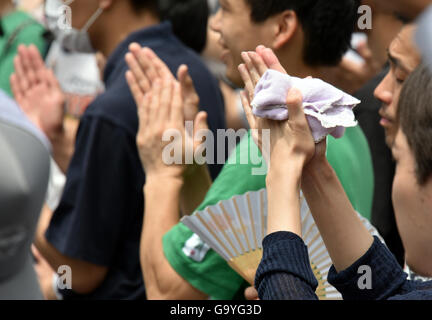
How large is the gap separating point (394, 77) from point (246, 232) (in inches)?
16.7

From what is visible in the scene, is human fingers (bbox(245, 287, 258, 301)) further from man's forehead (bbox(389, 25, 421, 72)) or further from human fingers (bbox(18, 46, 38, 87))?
human fingers (bbox(18, 46, 38, 87))

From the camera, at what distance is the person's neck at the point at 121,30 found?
8.85ft

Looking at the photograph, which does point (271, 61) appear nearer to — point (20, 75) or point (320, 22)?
point (320, 22)

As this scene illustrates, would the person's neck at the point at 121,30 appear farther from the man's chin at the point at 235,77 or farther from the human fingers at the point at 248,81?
the human fingers at the point at 248,81

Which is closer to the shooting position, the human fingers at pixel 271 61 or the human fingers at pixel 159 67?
the human fingers at pixel 271 61

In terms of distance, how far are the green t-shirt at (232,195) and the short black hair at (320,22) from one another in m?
0.17

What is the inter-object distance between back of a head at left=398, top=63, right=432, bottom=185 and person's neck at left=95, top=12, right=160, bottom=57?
1.38 m

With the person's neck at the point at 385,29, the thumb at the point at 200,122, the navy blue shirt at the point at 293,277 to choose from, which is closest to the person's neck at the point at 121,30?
the thumb at the point at 200,122

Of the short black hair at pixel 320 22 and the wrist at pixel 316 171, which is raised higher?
the short black hair at pixel 320 22

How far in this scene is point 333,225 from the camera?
1397 mm

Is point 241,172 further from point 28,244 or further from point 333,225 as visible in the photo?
point 28,244

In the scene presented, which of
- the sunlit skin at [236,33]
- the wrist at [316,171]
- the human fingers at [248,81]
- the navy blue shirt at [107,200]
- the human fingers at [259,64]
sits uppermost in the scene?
the human fingers at [259,64]

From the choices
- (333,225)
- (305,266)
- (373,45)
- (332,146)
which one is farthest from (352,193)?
(373,45)
